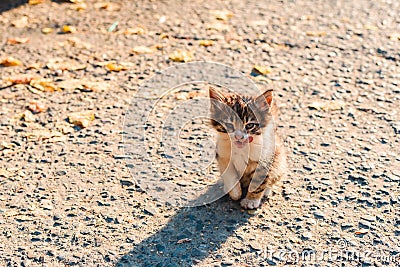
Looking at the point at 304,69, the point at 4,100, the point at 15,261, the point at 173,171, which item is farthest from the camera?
the point at 304,69

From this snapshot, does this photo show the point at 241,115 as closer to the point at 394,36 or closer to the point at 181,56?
the point at 181,56

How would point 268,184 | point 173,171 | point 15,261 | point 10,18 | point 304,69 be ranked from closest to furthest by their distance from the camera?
point 15,261
point 268,184
point 173,171
point 304,69
point 10,18

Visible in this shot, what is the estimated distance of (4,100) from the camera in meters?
5.54

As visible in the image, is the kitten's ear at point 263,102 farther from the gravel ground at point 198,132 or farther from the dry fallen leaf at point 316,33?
the dry fallen leaf at point 316,33

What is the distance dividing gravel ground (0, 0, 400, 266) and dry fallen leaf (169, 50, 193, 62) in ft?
0.25

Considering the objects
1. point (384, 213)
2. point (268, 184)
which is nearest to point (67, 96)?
point (268, 184)

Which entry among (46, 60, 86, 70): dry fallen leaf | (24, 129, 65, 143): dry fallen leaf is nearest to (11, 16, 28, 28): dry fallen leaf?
(46, 60, 86, 70): dry fallen leaf

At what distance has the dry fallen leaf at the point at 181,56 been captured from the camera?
6250mm

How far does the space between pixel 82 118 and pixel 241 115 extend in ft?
5.99

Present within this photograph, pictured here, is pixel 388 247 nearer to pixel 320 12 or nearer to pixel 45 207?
pixel 45 207

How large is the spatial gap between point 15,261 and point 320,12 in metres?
4.98

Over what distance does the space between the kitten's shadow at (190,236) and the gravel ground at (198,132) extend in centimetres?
1

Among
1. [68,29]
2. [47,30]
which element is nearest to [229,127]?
[68,29]

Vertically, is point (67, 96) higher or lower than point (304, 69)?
lower
